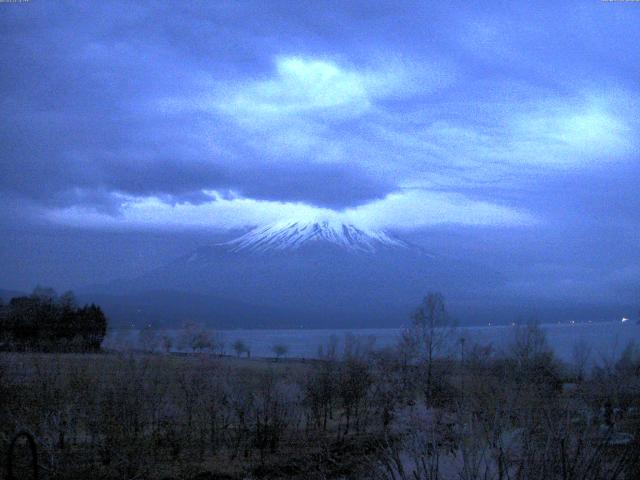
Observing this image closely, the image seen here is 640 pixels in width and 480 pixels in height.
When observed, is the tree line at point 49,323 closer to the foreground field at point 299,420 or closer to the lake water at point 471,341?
the lake water at point 471,341

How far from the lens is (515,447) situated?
11648 millimetres

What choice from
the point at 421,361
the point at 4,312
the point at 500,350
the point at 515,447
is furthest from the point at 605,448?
the point at 4,312

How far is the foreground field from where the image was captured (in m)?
10.7

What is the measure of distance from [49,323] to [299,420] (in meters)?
40.2

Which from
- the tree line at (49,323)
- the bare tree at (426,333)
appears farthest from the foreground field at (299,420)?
the tree line at (49,323)

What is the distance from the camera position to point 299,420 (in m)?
25.2

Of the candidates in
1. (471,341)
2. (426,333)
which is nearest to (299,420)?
(426,333)

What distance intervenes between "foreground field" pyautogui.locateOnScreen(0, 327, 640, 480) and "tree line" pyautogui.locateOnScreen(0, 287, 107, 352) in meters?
26.4

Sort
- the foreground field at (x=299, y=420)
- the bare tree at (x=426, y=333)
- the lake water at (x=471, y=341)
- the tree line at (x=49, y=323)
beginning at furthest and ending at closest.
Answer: the tree line at (x=49, y=323) → the lake water at (x=471, y=341) → the bare tree at (x=426, y=333) → the foreground field at (x=299, y=420)

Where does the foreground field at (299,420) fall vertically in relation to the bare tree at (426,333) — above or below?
below

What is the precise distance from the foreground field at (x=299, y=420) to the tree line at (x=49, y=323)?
86.6 feet

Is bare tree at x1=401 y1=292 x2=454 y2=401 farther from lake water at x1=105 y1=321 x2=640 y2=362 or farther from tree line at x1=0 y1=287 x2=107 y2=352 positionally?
tree line at x1=0 y1=287 x2=107 y2=352

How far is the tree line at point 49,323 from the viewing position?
55500mm

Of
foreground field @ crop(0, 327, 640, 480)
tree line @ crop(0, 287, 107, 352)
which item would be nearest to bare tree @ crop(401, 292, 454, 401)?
foreground field @ crop(0, 327, 640, 480)
